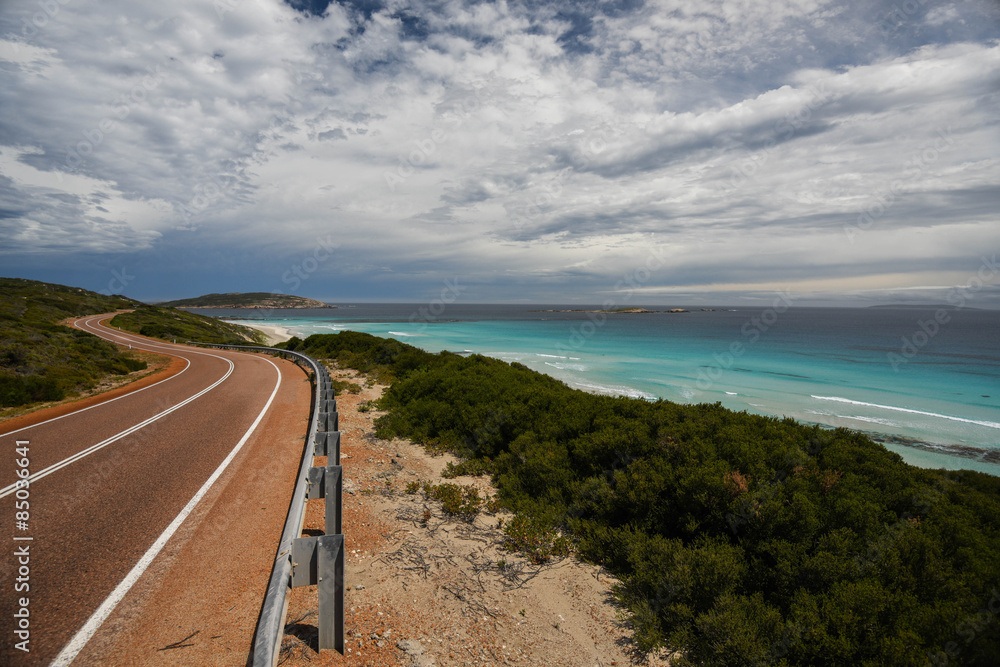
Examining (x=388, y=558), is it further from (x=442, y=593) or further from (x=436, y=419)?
(x=436, y=419)

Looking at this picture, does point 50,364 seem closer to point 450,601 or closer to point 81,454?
point 81,454

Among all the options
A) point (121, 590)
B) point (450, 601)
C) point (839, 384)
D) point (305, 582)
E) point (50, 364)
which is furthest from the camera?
point (839, 384)

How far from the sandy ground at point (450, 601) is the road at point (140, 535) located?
716mm

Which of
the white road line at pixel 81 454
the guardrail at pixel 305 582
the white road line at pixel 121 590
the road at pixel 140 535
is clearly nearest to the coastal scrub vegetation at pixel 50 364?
the road at pixel 140 535

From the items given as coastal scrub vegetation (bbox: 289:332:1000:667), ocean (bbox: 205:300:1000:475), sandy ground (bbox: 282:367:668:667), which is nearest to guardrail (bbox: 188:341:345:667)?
sandy ground (bbox: 282:367:668:667)

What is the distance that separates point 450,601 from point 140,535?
13.1 feet

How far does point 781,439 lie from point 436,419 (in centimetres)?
727

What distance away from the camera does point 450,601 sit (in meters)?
4.31

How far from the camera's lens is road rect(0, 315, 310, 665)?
346 cm

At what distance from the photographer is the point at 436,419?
10367mm

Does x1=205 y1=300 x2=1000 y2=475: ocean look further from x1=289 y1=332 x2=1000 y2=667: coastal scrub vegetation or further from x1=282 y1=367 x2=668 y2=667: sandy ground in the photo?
x1=282 y1=367 x2=668 y2=667: sandy ground

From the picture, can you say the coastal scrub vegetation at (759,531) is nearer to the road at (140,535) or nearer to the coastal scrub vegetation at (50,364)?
the road at (140,535)

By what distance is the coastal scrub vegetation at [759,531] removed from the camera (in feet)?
12.7

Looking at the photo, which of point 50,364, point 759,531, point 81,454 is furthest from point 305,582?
point 50,364
